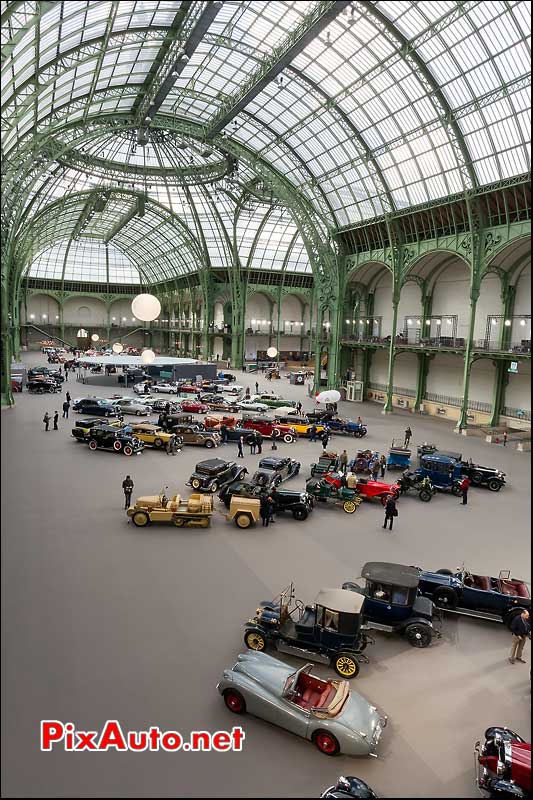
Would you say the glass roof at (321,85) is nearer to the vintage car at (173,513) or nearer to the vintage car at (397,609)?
the vintage car at (173,513)

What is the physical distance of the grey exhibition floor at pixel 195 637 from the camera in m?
3.53

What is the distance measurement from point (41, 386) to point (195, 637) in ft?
138

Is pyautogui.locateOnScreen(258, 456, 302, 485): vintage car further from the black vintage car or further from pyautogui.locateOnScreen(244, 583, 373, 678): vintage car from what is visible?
the black vintage car

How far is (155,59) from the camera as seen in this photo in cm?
3597

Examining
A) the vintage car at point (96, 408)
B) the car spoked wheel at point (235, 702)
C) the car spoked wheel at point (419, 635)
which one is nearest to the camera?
the car spoked wheel at point (235, 702)

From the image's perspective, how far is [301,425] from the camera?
33.6 metres

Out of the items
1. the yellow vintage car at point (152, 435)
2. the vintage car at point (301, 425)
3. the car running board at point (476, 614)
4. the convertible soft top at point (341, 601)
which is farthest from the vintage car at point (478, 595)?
the vintage car at point (301, 425)

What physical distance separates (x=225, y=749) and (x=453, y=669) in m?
5.54

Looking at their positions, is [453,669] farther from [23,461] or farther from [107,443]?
[107,443]

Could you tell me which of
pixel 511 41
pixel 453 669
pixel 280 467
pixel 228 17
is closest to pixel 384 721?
pixel 453 669

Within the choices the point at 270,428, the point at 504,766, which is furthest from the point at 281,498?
the point at 270,428

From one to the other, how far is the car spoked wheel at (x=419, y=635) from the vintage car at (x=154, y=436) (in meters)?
19.1

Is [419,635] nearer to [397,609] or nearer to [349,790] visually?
[397,609]

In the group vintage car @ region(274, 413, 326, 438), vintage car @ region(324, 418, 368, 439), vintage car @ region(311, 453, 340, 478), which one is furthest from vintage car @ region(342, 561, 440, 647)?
vintage car @ region(324, 418, 368, 439)
